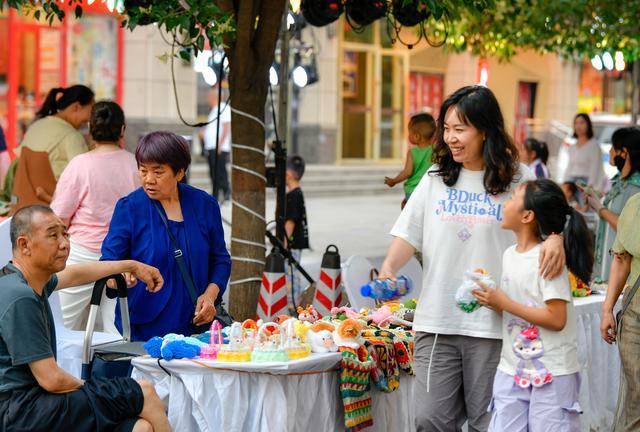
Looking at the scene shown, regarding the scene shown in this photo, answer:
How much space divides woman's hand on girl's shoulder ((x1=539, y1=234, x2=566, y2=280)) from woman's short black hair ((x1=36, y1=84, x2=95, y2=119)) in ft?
14.4

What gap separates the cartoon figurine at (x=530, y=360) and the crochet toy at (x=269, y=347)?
3.62ft

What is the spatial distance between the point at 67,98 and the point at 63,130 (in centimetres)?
24

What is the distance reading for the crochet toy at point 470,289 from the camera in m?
4.48

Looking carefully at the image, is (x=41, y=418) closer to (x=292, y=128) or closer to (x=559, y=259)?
(x=559, y=259)

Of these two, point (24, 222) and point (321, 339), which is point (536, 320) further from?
point (24, 222)

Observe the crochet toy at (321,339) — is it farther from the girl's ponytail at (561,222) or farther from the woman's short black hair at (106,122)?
the woman's short black hair at (106,122)

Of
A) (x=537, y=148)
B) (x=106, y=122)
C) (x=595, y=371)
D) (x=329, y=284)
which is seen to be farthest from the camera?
(x=537, y=148)

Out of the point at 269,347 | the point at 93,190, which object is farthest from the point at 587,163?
the point at 269,347

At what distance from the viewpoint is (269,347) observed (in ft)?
16.8

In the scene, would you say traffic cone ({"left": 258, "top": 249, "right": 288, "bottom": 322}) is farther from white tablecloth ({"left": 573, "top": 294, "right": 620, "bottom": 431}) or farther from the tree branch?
white tablecloth ({"left": 573, "top": 294, "right": 620, "bottom": 431})

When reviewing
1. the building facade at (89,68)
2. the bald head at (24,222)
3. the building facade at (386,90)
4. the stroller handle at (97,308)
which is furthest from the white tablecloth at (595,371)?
the building facade at (386,90)

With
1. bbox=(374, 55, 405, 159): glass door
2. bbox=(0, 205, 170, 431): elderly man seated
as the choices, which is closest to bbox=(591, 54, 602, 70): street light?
bbox=(0, 205, 170, 431): elderly man seated

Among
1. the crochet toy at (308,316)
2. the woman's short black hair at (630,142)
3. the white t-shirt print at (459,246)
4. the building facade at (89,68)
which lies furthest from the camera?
the building facade at (89,68)

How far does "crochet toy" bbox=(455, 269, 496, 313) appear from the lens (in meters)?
4.48
